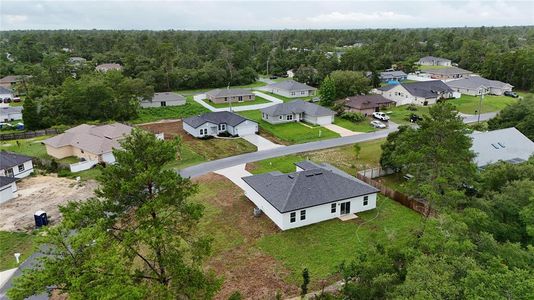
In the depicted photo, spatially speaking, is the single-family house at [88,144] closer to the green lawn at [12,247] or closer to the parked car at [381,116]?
the green lawn at [12,247]

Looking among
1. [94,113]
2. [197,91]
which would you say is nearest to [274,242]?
[94,113]

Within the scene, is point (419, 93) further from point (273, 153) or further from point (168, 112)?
point (168, 112)

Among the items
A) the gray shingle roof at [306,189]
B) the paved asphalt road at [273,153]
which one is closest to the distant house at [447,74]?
the paved asphalt road at [273,153]

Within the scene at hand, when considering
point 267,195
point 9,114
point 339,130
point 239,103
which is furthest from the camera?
point 239,103

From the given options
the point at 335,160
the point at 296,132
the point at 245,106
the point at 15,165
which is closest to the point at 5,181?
the point at 15,165

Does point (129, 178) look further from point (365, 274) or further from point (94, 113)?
point (94, 113)

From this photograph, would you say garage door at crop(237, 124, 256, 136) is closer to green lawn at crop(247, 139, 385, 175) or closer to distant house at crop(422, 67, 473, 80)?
green lawn at crop(247, 139, 385, 175)
